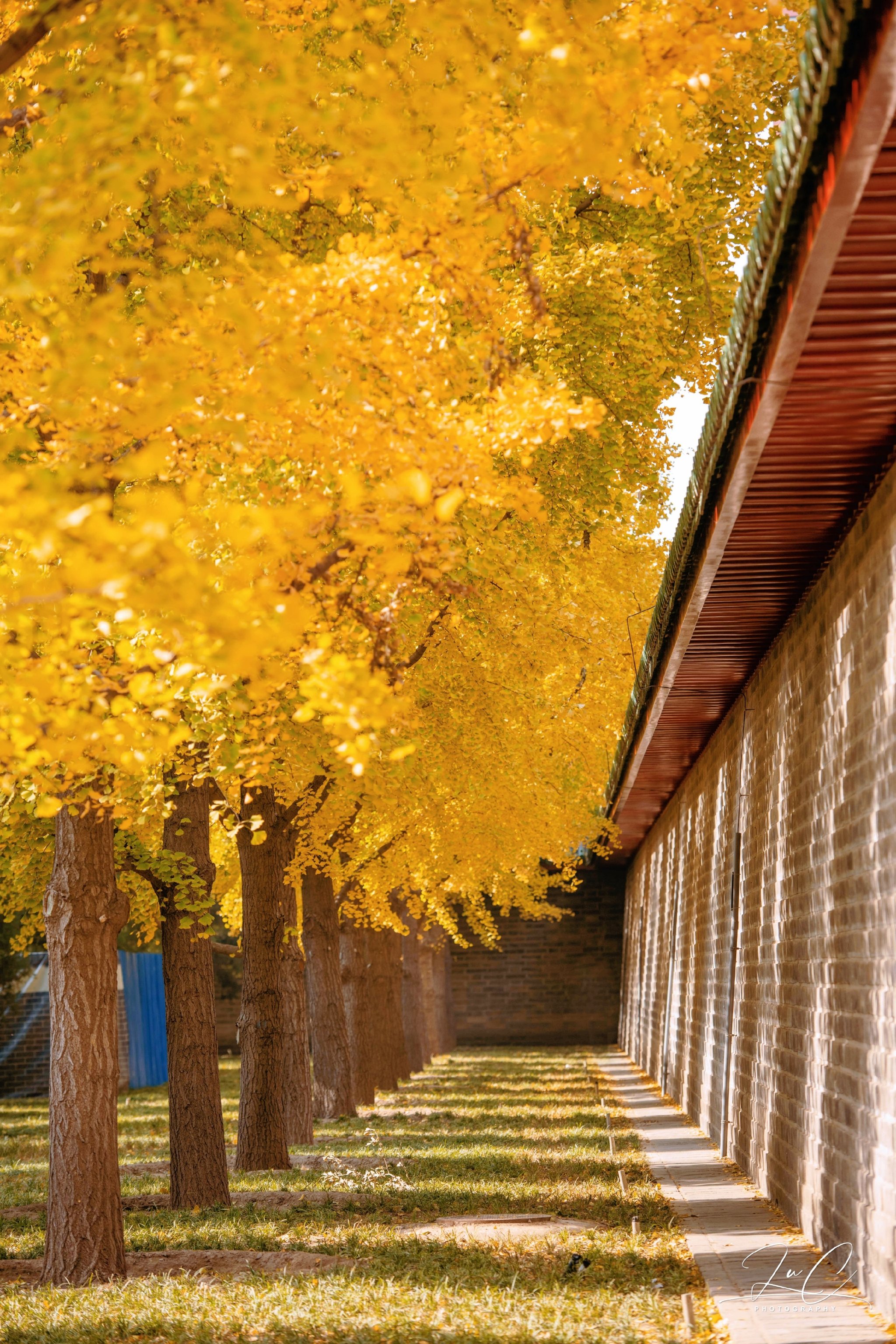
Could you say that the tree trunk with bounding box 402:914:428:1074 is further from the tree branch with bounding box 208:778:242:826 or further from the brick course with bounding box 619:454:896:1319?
the tree branch with bounding box 208:778:242:826

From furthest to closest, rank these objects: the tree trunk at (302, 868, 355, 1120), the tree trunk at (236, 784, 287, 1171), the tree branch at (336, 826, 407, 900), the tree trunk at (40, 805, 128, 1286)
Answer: the tree branch at (336, 826, 407, 900) < the tree trunk at (302, 868, 355, 1120) < the tree trunk at (236, 784, 287, 1171) < the tree trunk at (40, 805, 128, 1286)

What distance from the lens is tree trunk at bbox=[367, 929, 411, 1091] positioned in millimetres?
23219

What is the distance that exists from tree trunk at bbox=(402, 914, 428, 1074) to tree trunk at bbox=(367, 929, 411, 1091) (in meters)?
2.69

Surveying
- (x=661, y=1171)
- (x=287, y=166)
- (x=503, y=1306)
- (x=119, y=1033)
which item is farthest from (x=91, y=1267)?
(x=119, y=1033)

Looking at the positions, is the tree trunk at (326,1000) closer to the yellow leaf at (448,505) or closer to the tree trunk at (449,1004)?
the yellow leaf at (448,505)

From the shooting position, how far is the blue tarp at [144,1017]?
3161 cm

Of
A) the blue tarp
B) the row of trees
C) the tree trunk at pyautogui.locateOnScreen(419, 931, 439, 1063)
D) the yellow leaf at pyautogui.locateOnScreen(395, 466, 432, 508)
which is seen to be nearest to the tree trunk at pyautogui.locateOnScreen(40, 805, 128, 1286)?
the row of trees

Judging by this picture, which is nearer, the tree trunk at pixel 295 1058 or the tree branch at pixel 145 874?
the tree branch at pixel 145 874

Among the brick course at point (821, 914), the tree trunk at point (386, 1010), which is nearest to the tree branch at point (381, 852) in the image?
the tree trunk at point (386, 1010)

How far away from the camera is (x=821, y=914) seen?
822 cm

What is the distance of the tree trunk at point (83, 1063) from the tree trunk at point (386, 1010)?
1390 cm

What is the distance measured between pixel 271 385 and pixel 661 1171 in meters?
9.33

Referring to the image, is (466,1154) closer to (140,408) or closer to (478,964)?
(140,408)

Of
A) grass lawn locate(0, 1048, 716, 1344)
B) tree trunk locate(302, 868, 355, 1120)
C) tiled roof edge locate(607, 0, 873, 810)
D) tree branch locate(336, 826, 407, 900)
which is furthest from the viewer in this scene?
tree branch locate(336, 826, 407, 900)
